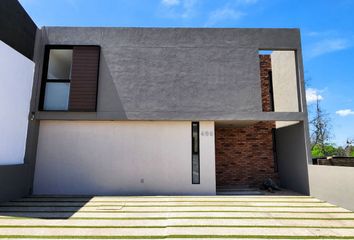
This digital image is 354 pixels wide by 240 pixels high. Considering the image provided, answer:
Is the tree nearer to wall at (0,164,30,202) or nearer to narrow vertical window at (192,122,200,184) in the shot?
narrow vertical window at (192,122,200,184)

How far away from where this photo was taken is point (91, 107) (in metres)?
7.08

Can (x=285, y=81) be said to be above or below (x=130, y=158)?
above

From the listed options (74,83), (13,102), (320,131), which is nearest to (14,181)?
(13,102)

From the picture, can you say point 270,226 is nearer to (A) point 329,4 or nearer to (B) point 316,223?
(B) point 316,223

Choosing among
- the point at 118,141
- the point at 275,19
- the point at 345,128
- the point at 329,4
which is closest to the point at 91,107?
the point at 118,141

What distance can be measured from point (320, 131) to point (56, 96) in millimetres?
18846

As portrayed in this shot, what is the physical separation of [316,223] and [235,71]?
504 centimetres

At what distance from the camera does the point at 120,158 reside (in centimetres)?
707

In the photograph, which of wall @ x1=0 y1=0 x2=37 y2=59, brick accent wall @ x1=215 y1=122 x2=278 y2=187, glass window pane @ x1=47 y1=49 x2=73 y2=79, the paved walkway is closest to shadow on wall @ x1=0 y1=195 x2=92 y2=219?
the paved walkway

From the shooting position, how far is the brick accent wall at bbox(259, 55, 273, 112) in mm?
Result: 9648

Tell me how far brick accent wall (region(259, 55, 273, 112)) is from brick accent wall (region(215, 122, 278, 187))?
890 millimetres

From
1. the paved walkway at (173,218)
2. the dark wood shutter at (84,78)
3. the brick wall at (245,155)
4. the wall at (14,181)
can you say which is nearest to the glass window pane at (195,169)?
the paved walkway at (173,218)

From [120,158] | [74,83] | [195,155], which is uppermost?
[74,83]

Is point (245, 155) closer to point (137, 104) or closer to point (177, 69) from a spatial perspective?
point (177, 69)
